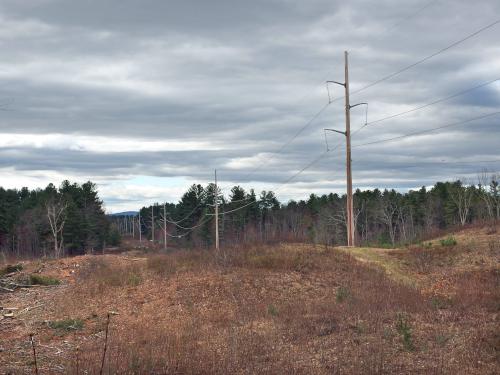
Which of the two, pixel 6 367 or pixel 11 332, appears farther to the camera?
pixel 11 332

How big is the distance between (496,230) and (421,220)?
78.0 meters

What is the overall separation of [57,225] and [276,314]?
236 feet

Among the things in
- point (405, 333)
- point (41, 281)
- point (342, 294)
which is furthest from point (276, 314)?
point (41, 281)

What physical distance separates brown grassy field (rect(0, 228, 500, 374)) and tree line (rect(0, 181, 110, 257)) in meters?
55.9

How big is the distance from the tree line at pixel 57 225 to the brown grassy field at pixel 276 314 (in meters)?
55.9

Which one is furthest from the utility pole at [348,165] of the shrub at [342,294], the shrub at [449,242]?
the shrub at [342,294]

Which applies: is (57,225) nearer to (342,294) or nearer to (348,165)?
(348,165)

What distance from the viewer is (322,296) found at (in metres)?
20.0

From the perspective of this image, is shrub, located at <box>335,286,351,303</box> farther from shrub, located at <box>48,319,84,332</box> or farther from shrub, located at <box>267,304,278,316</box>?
shrub, located at <box>48,319,84,332</box>

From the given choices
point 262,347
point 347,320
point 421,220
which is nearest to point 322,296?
point 347,320

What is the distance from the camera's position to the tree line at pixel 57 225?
83.3m

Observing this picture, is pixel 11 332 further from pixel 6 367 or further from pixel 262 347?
pixel 262 347

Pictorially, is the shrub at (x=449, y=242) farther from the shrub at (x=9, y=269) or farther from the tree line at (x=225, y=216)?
the tree line at (x=225, y=216)

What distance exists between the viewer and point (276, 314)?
17.0m
